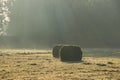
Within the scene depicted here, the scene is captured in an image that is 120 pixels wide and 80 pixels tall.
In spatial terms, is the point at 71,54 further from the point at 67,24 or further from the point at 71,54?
the point at 67,24

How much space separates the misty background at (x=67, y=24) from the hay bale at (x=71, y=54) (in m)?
39.1

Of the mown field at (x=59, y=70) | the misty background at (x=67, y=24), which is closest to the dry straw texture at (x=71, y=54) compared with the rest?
the mown field at (x=59, y=70)

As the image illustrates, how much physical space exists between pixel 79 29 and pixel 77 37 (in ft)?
8.28

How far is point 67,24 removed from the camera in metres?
76.5

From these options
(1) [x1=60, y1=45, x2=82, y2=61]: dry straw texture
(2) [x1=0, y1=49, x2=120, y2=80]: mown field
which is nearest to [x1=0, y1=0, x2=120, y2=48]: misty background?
(1) [x1=60, y1=45, x2=82, y2=61]: dry straw texture

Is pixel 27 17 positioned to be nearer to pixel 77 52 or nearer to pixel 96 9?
pixel 96 9

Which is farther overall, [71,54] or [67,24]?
[67,24]

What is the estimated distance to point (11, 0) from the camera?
94000 mm

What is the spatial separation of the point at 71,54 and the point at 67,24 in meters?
46.8

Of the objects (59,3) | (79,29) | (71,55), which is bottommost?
Answer: (71,55)

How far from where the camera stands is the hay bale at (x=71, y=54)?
98.1ft

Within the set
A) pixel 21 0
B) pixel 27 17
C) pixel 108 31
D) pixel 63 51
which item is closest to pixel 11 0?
pixel 21 0

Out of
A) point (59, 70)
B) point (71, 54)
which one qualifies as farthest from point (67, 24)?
point (59, 70)

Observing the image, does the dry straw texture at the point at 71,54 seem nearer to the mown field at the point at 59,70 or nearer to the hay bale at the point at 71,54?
the hay bale at the point at 71,54
